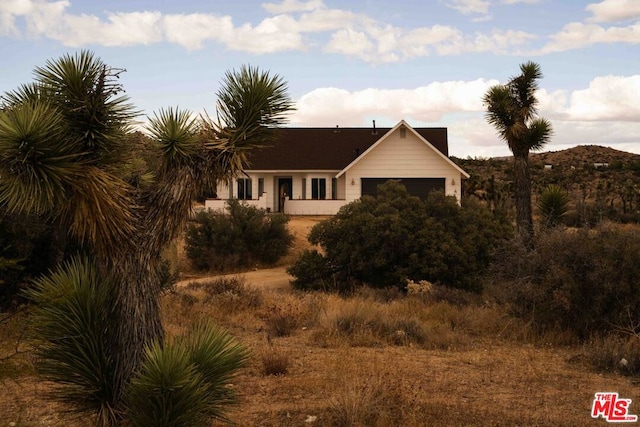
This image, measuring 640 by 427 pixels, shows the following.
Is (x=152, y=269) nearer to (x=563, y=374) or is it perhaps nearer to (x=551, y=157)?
(x=563, y=374)

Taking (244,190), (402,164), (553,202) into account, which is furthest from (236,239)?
(244,190)

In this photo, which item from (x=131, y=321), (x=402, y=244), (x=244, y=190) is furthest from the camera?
(x=244, y=190)

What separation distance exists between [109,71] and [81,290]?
6.08ft

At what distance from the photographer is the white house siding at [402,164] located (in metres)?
32.5

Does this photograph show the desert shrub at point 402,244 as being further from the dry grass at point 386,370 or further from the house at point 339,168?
the house at point 339,168

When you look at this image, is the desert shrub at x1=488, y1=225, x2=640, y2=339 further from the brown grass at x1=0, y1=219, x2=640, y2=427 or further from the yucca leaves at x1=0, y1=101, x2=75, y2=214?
the yucca leaves at x1=0, y1=101, x2=75, y2=214

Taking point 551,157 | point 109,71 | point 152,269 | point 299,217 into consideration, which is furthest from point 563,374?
point 551,157

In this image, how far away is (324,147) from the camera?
3709 cm

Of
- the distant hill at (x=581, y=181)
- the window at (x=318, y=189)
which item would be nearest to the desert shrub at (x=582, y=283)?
the distant hill at (x=581, y=181)

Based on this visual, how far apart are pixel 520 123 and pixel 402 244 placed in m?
5.08

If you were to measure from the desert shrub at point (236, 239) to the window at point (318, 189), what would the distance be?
34.1 feet

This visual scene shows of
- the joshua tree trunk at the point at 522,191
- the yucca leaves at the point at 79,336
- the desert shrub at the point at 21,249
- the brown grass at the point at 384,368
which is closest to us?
the yucca leaves at the point at 79,336

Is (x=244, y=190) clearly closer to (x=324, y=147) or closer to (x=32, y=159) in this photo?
(x=324, y=147)

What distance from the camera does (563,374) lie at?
9164 mm
